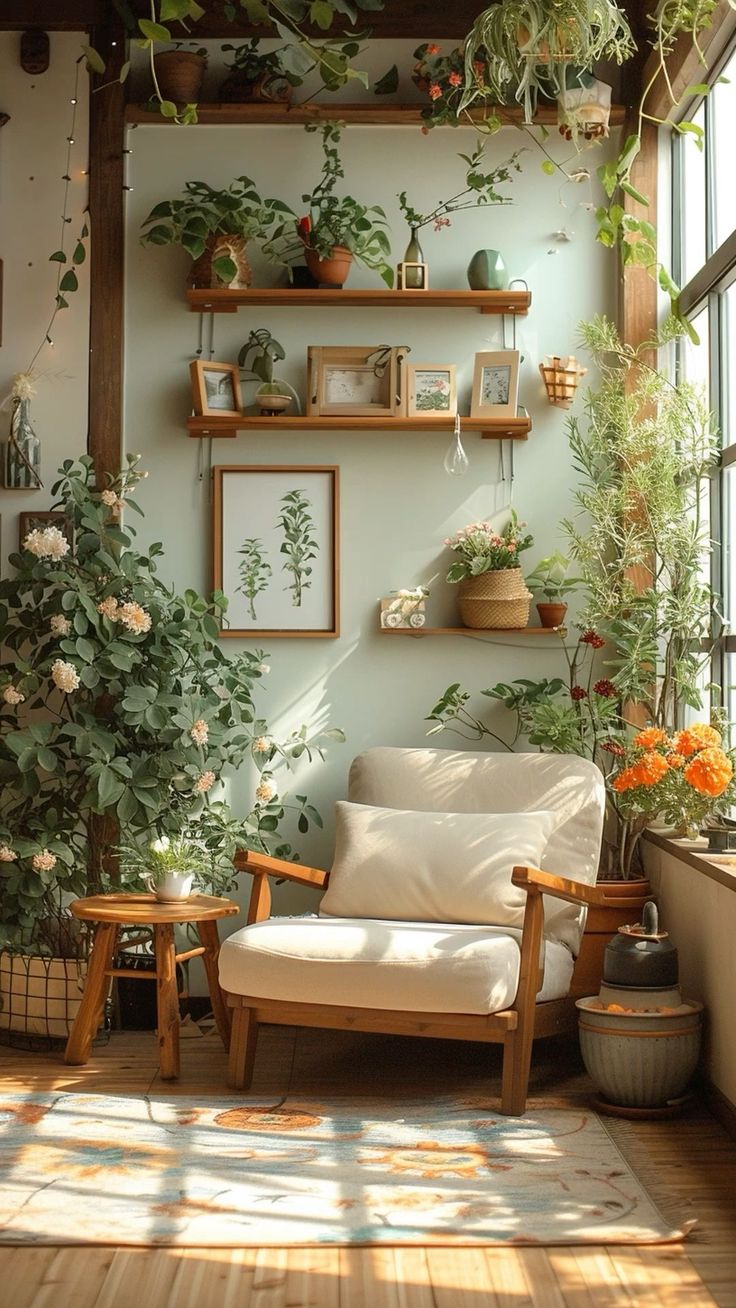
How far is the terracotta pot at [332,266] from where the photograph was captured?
4.25 meters

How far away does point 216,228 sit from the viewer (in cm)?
429

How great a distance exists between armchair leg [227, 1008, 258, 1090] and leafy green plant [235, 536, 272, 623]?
4.68 ft

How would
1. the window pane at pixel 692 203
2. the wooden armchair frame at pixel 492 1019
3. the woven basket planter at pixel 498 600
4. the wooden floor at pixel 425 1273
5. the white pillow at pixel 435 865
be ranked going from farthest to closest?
the woven basket planter at pixel 498 600, the window pane at pixel 692 203, the white pillow at pixel 435 865, the wooden armchair frame at pixel 492 1019, the wooden floor at pixel 425 1273

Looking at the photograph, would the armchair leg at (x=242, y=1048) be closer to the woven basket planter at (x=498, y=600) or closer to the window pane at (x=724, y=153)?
the woven basket planter at (x=498, y=600)

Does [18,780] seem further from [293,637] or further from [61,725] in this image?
[293,637]

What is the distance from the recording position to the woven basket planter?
4.23 metres

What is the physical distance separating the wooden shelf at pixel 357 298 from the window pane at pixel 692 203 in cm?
51

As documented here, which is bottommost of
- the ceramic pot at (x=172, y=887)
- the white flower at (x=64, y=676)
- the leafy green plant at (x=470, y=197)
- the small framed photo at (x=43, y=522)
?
the ceramic pot at (x=172, y=887)

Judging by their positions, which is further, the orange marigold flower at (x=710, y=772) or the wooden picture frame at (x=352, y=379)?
the wooden picture frame at (x=352, y=379)

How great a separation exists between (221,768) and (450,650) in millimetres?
841

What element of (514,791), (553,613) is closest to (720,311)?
(553,613)

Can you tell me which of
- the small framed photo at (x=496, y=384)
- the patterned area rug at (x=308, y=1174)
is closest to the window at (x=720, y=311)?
the small framed photo at (x=496, y=384)

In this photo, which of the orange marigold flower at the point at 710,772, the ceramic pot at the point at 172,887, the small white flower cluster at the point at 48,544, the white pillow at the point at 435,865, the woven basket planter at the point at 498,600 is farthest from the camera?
the woven basket planter at the point at 498,600

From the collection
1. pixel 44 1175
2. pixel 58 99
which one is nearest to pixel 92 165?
pixel 58 99
